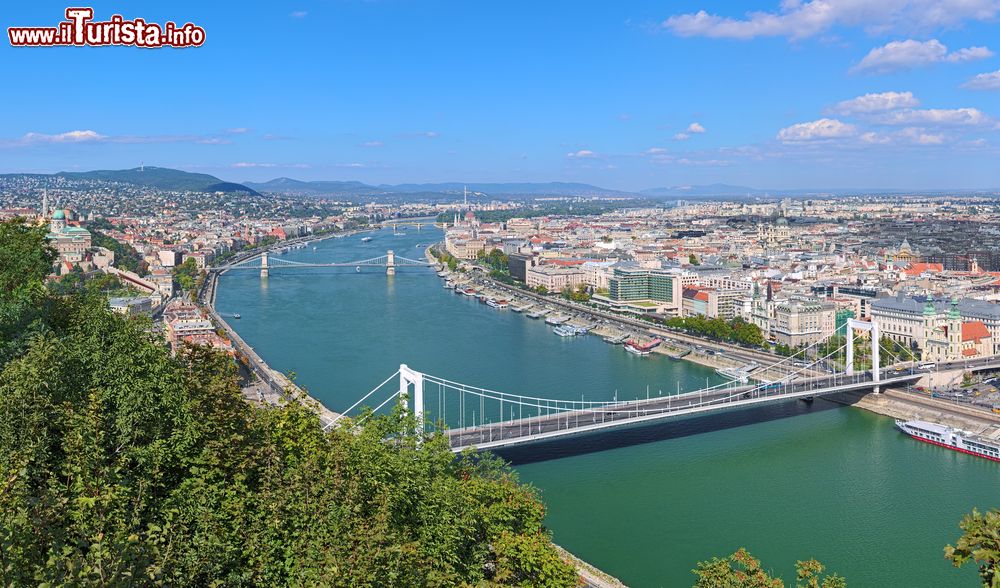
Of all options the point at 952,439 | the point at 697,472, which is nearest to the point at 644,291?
the point at 952,439

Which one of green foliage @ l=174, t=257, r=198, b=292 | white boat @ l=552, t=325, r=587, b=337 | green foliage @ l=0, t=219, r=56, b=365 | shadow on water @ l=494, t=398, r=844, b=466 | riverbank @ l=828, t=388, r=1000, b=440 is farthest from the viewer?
green foliage @ l=174, t=257, r=198, b=292

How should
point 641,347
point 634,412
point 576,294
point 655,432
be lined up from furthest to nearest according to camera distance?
point 576,294 < point 641,347 < point 655,432 < point 634,412

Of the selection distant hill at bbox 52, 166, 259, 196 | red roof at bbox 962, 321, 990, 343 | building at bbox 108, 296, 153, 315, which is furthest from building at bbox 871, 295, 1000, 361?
distant hill at bbox 52, 166, 259, 196

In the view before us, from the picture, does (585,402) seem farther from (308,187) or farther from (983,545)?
(308,187)

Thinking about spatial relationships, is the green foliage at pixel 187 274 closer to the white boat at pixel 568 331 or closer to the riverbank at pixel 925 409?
the white boat at pixel 568 331

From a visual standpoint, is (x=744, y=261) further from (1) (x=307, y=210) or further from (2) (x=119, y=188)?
(2) (x=119, y=188)

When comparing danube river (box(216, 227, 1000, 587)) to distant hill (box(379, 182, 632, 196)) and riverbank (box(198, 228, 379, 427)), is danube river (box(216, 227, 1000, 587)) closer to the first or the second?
riverbank (box(198, 228, 379, 427))

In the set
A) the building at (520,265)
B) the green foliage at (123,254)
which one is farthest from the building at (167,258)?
the building at (520,265)
